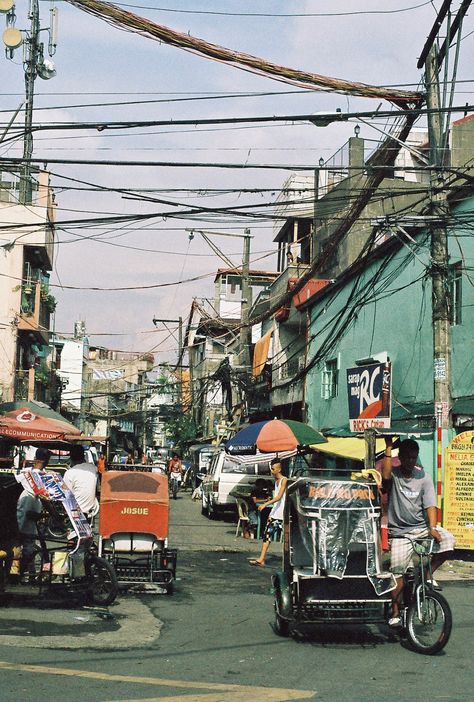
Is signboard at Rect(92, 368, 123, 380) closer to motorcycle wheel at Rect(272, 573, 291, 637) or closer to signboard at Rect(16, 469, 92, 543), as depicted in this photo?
signboard at Rect(16, 469, 92, 543)

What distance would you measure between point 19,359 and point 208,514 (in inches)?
694

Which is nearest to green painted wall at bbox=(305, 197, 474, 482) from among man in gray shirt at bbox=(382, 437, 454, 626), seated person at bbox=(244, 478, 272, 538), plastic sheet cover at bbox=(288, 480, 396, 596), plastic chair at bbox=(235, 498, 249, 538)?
seated person at bbox=(244, 478, 272, 538)

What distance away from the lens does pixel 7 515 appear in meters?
11.4

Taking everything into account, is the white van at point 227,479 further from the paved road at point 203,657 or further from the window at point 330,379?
the paved road at point 203,657

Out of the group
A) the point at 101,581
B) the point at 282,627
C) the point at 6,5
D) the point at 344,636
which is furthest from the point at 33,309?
the point at 344,636

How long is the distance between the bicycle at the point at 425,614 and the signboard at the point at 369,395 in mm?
10207

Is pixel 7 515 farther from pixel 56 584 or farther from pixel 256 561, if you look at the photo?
pixel 256 561

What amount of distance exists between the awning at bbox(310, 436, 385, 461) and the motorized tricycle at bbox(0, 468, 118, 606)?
8659 mm

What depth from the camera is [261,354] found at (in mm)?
37375

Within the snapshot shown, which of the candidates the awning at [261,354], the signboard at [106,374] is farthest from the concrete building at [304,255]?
the signboard at [106,374]

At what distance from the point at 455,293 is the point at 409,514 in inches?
445

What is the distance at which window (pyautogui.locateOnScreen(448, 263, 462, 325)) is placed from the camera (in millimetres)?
19125

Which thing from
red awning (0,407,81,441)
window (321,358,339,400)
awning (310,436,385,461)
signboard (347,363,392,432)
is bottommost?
awning (310,436,385,461)

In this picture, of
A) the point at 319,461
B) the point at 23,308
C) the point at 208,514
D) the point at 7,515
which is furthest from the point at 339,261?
the point at 7,515
